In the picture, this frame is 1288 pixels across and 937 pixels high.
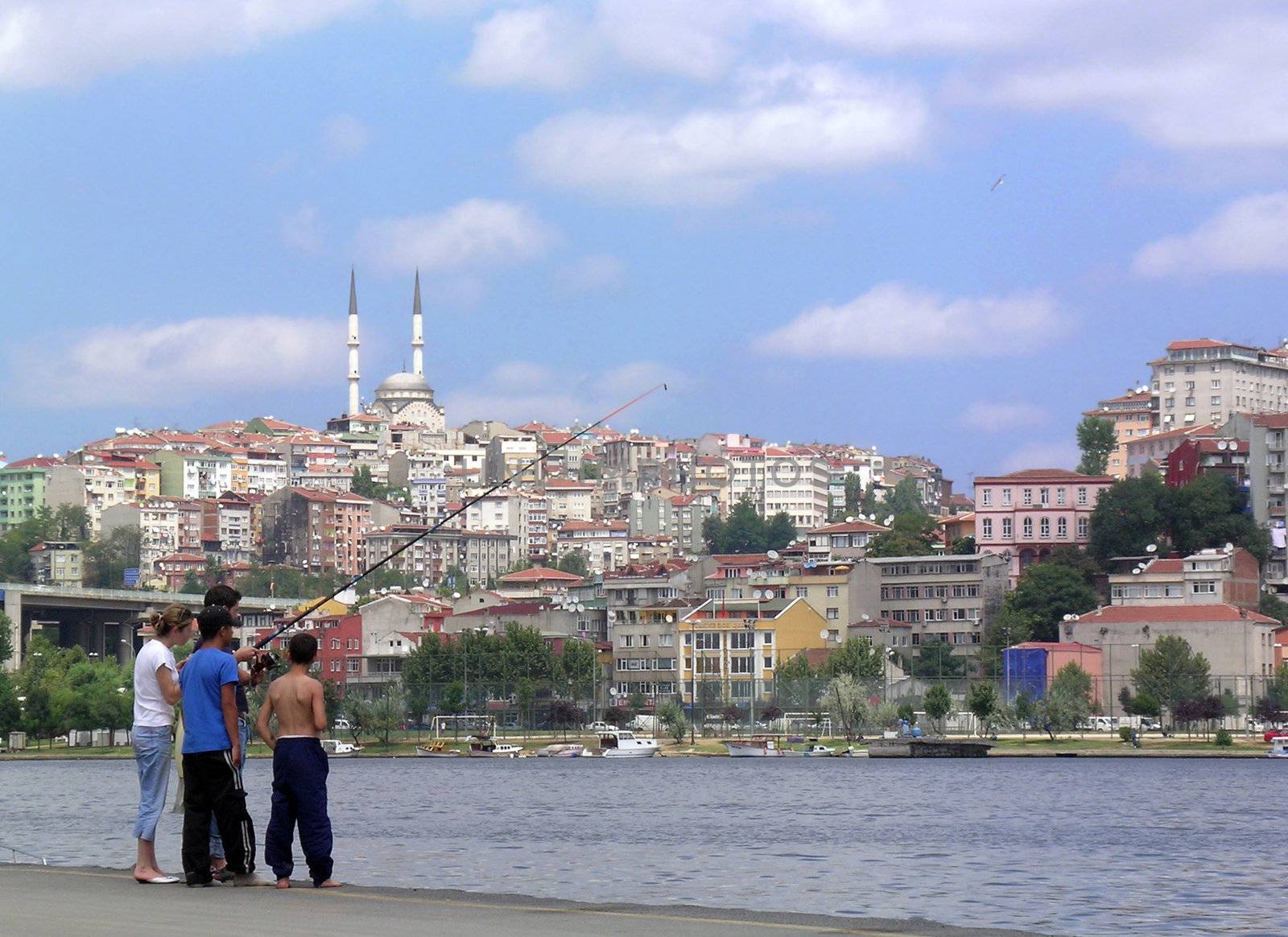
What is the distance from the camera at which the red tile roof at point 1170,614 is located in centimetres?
8262

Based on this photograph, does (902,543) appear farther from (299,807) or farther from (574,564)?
(299,807)

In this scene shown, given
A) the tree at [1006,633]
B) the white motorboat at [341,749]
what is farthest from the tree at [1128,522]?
the white motorboat at [341,749]

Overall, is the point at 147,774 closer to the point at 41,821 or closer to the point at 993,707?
the point at 41,821

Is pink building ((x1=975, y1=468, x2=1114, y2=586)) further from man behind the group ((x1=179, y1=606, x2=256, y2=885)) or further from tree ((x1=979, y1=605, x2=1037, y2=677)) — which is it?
man behind the group ((x1=179, y1=606, x2=256, y2=885))

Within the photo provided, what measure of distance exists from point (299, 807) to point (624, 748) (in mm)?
62641

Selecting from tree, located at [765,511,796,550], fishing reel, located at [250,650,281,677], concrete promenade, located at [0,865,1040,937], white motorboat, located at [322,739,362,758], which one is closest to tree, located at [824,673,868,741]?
white motorboat, located at [322,739,362,758]

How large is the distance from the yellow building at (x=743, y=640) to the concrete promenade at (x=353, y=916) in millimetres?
74573

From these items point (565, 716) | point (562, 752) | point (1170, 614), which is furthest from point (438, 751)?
point (1170, 614)

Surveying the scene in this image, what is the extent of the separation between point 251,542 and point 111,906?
574ft

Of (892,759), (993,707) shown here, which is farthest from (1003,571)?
(892,759)

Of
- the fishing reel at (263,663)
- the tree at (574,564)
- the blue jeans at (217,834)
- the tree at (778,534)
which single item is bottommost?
the blue jeans at (217,834)

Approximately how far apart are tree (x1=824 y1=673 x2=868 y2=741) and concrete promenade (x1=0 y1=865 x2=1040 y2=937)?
6373 cm

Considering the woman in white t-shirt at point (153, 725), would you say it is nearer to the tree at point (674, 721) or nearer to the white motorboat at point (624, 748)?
the white motorboat at point (624, 748)

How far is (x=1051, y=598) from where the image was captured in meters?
92.8
